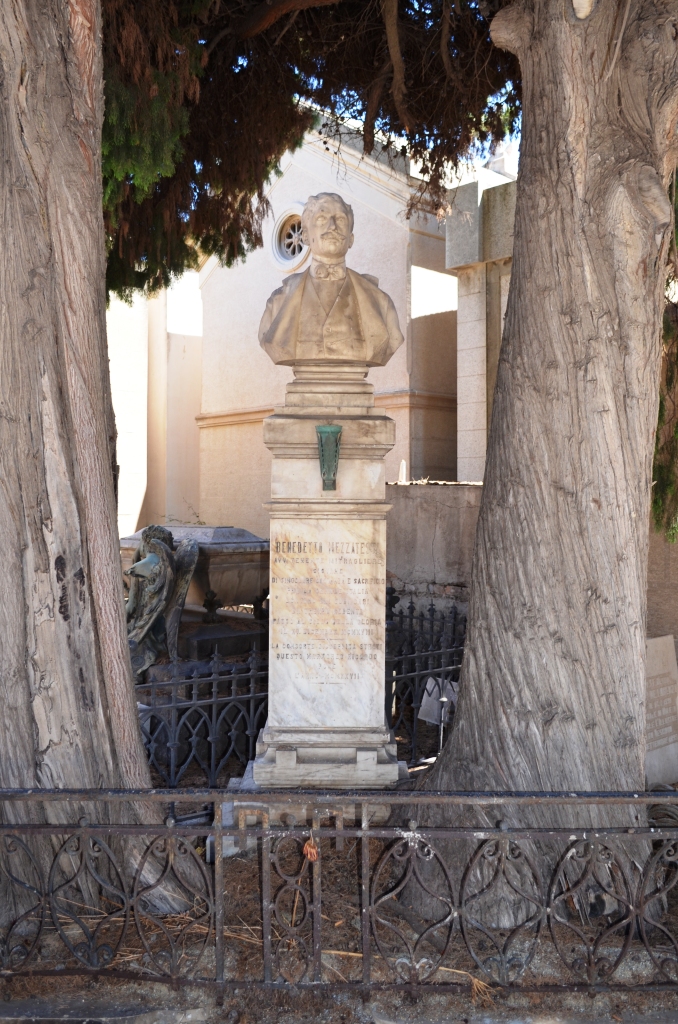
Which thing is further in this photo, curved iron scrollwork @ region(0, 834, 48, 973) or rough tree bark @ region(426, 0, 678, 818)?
rough tree bark @ region(426, 0, 678, 818)

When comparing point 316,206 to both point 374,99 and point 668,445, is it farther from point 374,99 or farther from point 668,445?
point 668,445

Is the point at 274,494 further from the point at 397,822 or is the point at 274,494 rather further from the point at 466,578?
the point at 466,578

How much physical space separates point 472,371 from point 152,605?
5426 mm

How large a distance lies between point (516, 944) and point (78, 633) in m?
2.21

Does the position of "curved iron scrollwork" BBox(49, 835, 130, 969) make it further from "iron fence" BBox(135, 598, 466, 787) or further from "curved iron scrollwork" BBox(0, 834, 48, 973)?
"iron fence" BBox(135, 598, 466, 787)

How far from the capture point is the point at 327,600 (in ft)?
15.6

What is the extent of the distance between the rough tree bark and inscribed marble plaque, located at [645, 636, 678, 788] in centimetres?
229

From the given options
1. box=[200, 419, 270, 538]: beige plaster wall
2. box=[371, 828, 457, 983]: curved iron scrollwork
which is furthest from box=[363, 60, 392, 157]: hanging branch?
box=[200, 419, 270, 538]: beige plaster wall

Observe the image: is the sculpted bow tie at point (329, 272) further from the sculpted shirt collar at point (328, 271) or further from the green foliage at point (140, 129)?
the green foliage at point (140, 129)

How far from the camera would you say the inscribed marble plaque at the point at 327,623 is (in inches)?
186

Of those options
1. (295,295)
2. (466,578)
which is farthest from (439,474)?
(295,295)

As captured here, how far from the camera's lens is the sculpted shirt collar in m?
4.77

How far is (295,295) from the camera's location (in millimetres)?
4785

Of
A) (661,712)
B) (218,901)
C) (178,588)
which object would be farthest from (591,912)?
(178,588)
